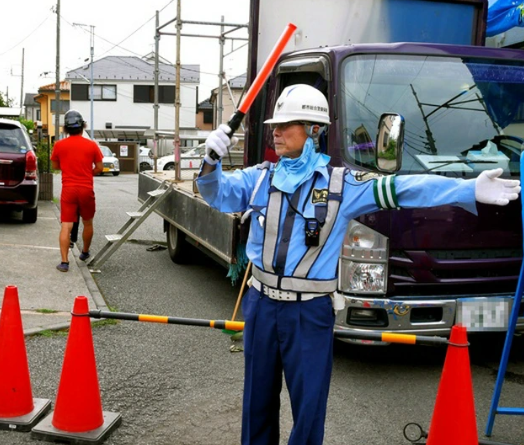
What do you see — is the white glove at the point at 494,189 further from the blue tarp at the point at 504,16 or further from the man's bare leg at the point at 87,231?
the man's bare leg at the point at 87,231

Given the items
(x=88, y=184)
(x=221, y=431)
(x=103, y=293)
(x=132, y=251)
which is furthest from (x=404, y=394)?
(x=132, y=251)

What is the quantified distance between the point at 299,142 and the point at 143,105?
53.3m

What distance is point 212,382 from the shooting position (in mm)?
4973

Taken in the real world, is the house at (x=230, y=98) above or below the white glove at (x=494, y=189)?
above

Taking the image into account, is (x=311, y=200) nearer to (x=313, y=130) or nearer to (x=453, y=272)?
(x=313, y=130)

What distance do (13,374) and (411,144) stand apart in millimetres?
3053

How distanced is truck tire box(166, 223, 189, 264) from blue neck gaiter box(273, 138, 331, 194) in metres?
5.83

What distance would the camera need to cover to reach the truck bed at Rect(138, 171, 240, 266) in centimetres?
612

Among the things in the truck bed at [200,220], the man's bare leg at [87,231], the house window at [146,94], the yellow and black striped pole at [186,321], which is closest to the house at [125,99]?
the house window at [146,94]

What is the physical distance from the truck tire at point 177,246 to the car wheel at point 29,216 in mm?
3692

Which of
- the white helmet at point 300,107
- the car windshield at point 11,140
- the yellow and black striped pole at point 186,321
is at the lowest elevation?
the yellow and black striped pole at point 186,321

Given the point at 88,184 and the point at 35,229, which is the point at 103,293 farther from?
the point at 35,229

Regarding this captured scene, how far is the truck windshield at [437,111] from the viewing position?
5.06 m

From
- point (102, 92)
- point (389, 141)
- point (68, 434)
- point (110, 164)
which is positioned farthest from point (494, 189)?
point (102, 92)
